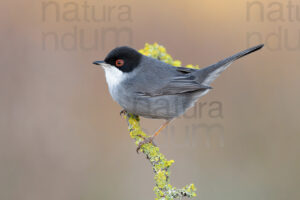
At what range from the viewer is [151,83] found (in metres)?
4.75

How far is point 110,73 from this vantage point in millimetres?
4766

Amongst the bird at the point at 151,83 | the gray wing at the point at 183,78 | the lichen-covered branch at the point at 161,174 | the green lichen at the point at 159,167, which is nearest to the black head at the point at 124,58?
the bird at the point at 151,83

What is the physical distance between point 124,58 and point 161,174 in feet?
6.21

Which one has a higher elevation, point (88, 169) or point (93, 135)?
point (93, 135)

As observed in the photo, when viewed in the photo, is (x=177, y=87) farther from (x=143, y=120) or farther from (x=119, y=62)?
(x=143, y=120)

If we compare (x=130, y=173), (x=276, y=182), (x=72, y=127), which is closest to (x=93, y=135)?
(x=72, y=127)

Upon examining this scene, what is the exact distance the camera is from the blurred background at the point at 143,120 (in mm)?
6059

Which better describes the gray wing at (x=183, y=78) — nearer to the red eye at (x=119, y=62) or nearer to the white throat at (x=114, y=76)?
the white throat at (x=114, y=76)

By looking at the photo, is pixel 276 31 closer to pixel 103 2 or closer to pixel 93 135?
pixel 103 2

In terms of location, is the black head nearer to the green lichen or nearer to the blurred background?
the green lichen

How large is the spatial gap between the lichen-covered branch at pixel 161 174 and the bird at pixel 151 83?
421 mm

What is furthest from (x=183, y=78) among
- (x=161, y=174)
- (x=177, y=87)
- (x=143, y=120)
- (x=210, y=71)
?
(x=143, y=120)

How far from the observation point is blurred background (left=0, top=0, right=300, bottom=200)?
6.06 meters

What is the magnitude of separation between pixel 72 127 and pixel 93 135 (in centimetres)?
43
